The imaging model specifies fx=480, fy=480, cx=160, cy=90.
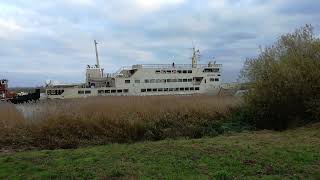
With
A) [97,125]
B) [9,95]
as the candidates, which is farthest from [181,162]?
[9,95]

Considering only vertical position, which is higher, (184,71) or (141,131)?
(184,71)

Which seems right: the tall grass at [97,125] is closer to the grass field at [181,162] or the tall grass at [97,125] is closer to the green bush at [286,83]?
the green bush at [286,83]

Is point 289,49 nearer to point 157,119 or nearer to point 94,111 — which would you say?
point 157,119

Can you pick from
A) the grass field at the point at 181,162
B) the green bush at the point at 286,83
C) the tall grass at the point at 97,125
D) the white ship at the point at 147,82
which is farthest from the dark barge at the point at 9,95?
the grass field at the point at 181,162

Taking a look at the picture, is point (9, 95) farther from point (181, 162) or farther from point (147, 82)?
point (181, 162)

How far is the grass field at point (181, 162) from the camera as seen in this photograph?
9414 millimetres

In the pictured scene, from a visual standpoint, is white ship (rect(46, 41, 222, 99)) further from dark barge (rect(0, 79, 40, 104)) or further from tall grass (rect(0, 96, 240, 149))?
tall grass (rect(0, 96, 240, 149))

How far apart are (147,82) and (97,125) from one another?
185ft

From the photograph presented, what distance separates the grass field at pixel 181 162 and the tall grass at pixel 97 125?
20.9 ft

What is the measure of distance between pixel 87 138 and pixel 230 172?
1151cm

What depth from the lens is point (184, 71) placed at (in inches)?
3115

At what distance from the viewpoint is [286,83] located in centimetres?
2123

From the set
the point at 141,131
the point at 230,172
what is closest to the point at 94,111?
the point at 141,131

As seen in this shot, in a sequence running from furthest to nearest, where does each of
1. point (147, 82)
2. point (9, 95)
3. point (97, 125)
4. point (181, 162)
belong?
point (147, 82) → point (9, 95) → point (97, 125) → point (181, 162)
